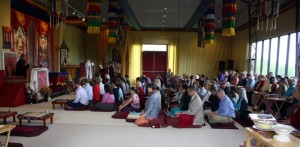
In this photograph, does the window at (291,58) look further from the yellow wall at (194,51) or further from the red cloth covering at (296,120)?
the yellow wall at (194,51)

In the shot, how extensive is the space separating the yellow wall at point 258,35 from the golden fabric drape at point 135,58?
22.1 ft

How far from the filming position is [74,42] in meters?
16.9

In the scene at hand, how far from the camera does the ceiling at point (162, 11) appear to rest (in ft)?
39.1

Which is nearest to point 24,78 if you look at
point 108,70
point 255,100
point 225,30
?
point 108,70

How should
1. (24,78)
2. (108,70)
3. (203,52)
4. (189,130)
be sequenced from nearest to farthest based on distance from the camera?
(189,130), (24,78), (108,70), (203,52)

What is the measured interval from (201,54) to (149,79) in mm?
7681

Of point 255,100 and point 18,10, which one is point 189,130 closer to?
point 255,100

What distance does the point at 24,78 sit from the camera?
895 centimetres

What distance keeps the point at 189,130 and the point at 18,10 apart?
859cm

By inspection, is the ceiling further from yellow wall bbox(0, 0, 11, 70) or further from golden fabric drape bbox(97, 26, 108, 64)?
yellow wall bbox(0, 0, 11, 70)

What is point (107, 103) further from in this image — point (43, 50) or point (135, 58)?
point (135, 58)

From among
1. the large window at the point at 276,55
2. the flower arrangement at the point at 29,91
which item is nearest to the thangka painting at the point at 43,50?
the flower arrangement at the point at 29,91

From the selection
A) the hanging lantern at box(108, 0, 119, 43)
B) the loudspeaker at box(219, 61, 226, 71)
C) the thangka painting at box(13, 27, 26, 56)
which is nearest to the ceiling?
the hanging lantern at box(108, 0, 119, 43)

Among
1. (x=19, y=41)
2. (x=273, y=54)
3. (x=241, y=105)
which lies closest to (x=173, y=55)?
(x=273, y=54)
